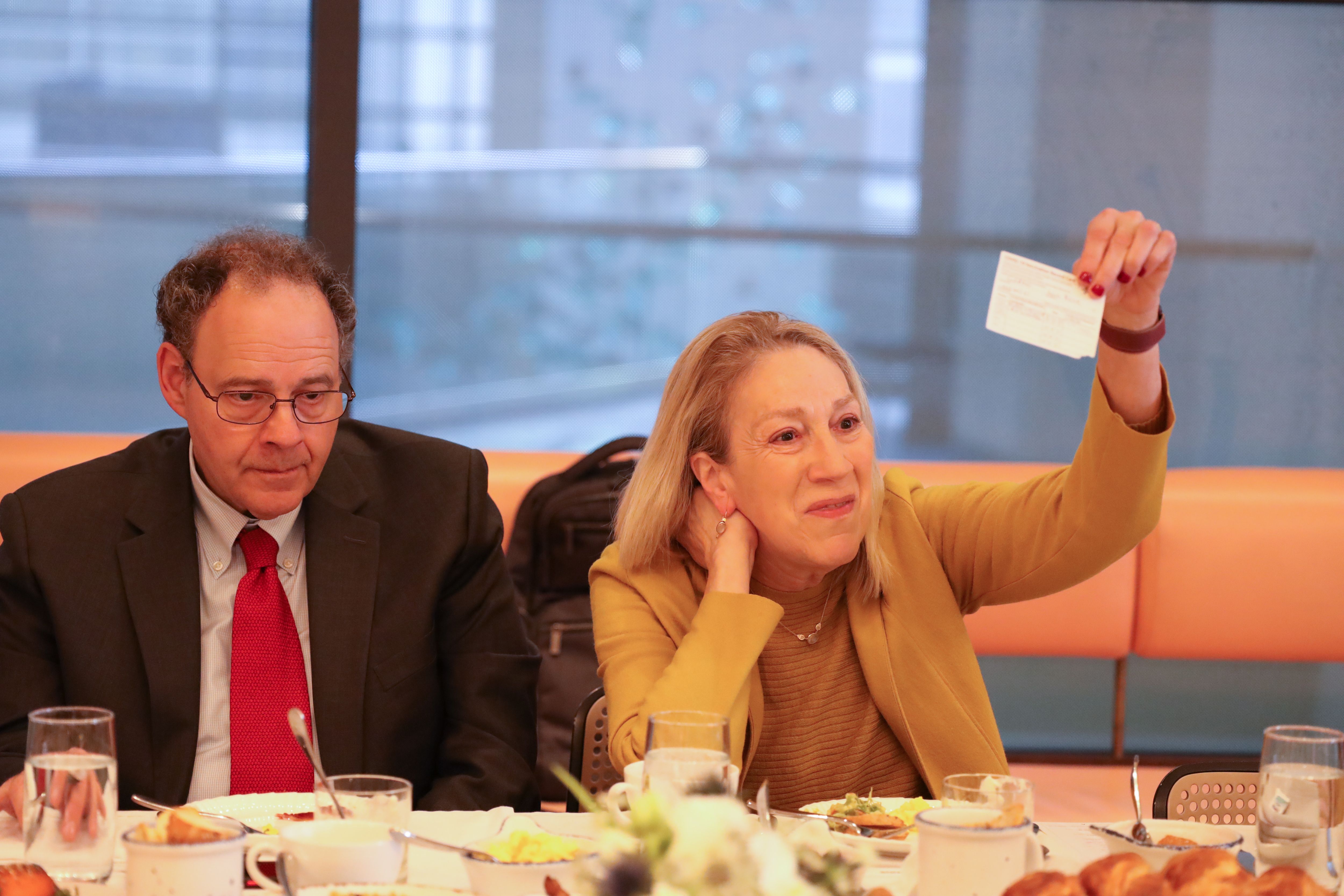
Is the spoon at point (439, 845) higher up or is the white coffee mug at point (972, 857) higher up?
the white coffee mug at point (972, 857)

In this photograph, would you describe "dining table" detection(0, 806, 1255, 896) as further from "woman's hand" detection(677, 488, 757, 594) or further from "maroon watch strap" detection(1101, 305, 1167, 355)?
"maroon watch strap" detection(1101, 305, 1167, 355)

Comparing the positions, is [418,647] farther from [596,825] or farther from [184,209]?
[184,209]

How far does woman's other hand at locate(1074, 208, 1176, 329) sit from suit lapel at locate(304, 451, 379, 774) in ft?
3.79

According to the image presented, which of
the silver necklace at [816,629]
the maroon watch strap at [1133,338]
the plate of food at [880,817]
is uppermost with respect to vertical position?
the maroon watch strap at [1133,338]

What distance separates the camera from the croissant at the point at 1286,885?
3.62 ft

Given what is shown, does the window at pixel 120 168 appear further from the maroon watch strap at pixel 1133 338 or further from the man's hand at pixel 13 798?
the maroon watch strap at pixel 1133 338

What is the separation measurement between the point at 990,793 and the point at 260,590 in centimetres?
121

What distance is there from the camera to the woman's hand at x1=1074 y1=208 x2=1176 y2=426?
171cm

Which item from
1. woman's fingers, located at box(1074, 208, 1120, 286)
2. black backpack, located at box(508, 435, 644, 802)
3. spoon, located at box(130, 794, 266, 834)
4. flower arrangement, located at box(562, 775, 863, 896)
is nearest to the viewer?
flower arrangement, located at box(562, 775, 863, 896)

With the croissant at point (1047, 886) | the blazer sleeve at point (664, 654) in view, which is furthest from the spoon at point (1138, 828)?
the blazer sleeve at point (664, 654)

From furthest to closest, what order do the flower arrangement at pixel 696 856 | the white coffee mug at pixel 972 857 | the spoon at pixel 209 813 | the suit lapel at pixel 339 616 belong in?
the suit lapel at pixel 339 616 < the spoon at pixel 209 813 < the white coffee mug at pixel 972 857 < the flower arrangement at pixel 696 856

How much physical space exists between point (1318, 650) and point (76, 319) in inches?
Result: 137

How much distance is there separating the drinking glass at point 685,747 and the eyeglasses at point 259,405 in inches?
35.6

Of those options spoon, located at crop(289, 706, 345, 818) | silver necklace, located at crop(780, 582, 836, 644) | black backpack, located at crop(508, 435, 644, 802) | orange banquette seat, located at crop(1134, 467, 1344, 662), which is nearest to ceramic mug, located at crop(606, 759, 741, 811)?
spoon, located at crop(289, 706, 345, 818)
